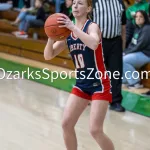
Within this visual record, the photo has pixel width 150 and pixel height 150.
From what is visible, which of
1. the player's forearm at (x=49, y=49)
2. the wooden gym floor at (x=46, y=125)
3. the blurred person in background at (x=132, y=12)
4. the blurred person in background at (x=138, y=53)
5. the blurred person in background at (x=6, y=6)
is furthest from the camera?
the blurred person in background at (x=6, y=6)

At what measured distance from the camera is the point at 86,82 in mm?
3234

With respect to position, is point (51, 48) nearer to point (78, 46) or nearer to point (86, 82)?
point (78, 46)

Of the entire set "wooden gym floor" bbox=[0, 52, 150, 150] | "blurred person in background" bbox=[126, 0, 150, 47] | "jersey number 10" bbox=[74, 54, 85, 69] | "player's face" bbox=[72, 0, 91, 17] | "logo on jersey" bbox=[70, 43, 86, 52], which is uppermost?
"player's face" bbox=[72, 0, 91, 17]

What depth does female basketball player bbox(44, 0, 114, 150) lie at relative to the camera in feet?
10.3

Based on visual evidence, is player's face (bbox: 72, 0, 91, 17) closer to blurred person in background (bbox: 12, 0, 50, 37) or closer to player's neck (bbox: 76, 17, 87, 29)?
player's neck (bbox: 76, 17, 87, 29)

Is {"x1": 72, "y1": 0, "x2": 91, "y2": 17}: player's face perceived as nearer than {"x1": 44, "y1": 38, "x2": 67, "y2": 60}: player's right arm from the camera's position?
Yes

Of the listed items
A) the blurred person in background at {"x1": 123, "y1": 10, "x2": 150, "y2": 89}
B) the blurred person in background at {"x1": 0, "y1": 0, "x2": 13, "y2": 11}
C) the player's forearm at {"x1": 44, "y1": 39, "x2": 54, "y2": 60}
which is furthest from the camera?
the blurred person in background at {"x1": 0, "y1": 0, "x2": 13, "y2": 11}

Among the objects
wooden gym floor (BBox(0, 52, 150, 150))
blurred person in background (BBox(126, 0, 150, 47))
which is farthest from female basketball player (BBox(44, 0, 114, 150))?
blurred person in background (BBox(126, 0, 150, 47))

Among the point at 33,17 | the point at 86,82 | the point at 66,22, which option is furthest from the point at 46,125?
the point at 33,17

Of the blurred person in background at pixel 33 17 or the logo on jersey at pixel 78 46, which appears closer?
the logo on jersey at pixel 78 46

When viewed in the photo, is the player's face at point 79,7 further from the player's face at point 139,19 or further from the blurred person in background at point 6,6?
the blurred person in background at point 6,6

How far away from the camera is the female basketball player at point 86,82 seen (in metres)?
3.15

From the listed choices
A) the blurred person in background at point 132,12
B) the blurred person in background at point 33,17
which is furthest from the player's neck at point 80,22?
the blurred person in background at point 33,17

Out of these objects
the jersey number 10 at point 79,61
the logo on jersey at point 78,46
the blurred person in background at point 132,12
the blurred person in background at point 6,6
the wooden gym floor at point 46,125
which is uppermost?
the logo on jersey at point 78,46
